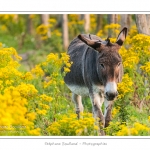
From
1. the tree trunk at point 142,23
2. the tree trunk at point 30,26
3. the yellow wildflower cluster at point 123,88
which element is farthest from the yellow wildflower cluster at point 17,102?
the tree trunk at point 30,26

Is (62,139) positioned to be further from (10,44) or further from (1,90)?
(10,44)

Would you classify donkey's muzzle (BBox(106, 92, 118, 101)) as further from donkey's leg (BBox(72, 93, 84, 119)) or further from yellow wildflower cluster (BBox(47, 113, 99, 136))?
donkey's leg (BBox(72, 93, 84, 119))

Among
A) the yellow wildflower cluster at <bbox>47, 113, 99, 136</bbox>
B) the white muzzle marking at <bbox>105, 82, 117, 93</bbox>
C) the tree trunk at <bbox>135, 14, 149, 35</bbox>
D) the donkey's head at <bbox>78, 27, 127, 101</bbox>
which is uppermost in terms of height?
the tree trunk at <bbox>135, 14, 149, 35</bbox>

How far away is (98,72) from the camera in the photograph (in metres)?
10.4

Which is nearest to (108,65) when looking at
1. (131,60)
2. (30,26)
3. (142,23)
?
(131,60)

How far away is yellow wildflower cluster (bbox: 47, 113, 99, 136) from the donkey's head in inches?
26.0

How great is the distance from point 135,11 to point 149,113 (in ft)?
7.50

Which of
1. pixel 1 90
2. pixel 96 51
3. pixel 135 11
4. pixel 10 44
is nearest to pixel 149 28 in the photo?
pixel 135 11

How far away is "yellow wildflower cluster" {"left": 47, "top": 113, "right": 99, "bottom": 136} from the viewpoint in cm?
912

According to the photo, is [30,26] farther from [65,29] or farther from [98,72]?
[98,72]

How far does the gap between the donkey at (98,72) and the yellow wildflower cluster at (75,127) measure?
0.78m

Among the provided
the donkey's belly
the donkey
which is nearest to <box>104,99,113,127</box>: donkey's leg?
the donkey

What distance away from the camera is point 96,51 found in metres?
10.7

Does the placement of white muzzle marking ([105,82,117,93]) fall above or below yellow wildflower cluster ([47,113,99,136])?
above
